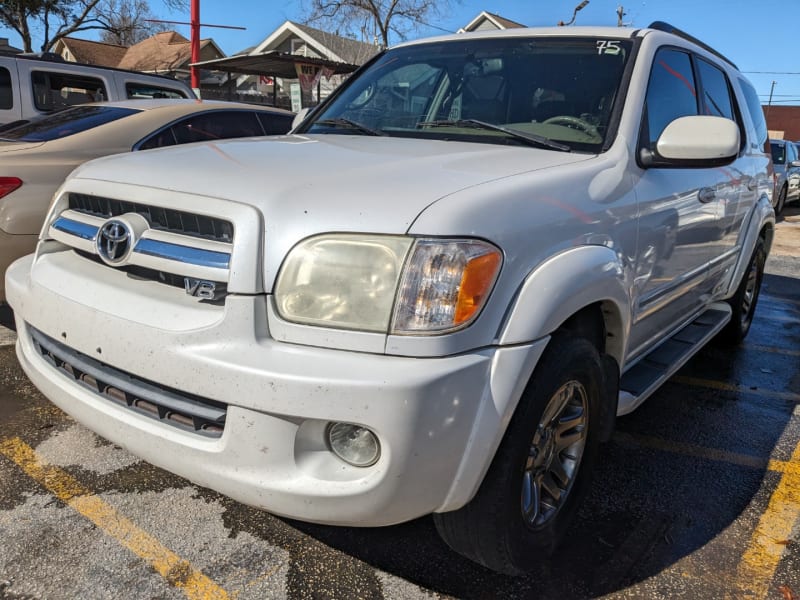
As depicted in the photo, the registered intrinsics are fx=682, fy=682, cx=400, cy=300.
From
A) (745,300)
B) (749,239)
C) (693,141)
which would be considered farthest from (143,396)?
(745,300)

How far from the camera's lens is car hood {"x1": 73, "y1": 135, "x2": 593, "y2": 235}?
6.19 ft

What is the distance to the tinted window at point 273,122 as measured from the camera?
6223mm

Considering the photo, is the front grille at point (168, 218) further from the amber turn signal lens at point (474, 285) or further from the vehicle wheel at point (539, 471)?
the vehicle wheel at point (539, 471)

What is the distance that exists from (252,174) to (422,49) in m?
1.86

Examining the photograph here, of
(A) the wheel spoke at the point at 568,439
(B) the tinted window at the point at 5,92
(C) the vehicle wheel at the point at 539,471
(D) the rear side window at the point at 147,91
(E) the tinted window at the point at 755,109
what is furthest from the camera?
(D) the rear side window at the point at 147,91

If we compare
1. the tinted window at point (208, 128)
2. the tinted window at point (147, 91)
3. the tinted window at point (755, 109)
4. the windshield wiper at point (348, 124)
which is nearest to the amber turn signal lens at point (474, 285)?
the windshield wiper at point (348, 124)

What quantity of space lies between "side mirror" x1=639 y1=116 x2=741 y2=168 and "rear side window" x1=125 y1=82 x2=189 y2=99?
6.82 meters

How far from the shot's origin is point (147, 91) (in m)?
8.19

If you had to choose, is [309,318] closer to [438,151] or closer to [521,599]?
[438,151]

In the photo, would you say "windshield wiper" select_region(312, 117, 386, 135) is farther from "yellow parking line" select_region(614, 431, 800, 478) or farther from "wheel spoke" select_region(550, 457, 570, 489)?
"yellow parking line" select_region(614, 431, 800, 478)

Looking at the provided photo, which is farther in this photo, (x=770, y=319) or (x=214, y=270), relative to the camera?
(x=770, y=319)

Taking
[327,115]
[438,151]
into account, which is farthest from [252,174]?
[327,115]

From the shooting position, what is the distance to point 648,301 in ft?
9.39

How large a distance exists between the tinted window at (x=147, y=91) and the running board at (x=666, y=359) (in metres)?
6.62
